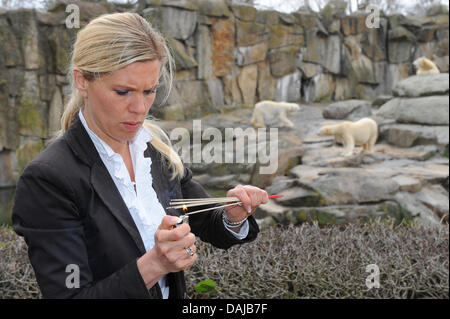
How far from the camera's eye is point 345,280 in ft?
8.79

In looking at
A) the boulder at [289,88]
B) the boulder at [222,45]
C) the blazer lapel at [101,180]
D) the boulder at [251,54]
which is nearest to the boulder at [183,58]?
the boulder at [222,45]

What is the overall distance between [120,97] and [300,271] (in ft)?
6.05

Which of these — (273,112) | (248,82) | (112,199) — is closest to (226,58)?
(248,82)

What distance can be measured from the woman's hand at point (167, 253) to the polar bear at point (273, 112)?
28.1 feet

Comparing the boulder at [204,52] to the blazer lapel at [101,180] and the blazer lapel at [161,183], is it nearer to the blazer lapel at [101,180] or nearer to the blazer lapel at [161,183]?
the blazer lapel at [161,183]

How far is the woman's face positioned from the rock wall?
4529mm

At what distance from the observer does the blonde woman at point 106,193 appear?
3.60 feet

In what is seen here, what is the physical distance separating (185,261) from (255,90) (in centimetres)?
1316

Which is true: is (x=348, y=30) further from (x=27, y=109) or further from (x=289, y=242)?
(x=289, y=242)

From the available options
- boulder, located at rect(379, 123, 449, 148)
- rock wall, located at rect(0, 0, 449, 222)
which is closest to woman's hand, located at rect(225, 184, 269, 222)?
rock wall, located at rect(0, 0, 449, 222)

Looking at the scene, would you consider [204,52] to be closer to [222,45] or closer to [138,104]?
[222,45]

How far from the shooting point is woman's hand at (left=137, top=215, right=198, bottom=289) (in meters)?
1.07
